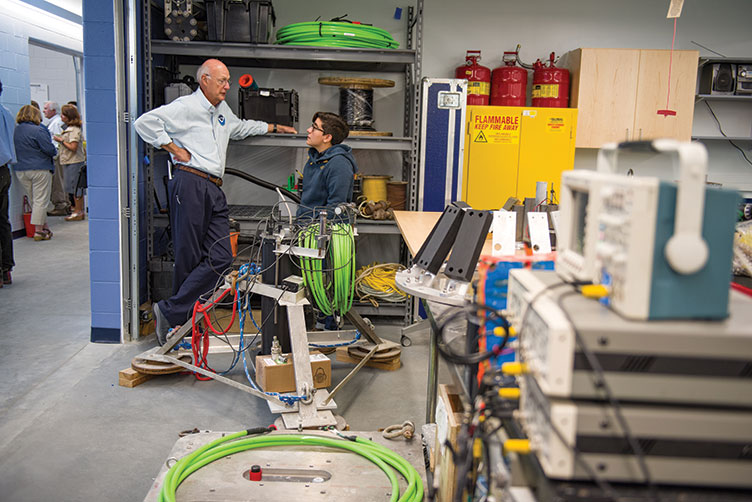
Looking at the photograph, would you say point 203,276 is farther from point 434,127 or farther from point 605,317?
point 605,317

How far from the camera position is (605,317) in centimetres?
112

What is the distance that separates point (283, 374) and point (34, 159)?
6.23 m

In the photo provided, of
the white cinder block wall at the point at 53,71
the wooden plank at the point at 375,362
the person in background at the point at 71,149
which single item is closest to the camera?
the wooden plank at the point at 375,362

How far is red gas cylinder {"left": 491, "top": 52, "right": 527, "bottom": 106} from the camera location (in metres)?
5.71

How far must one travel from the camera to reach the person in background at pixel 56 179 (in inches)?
400

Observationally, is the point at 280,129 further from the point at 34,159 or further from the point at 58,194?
the point at 58,194

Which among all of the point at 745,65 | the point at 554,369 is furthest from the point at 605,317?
the point at 745,65

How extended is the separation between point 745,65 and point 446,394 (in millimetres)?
5314

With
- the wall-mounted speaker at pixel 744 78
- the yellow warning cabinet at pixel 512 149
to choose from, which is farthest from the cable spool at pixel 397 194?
the wall-mounted speaker at pixel 744 78

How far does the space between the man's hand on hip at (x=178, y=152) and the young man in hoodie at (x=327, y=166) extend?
2.67ft

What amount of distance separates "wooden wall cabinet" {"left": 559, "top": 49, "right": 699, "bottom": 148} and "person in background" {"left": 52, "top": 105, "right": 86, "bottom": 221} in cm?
694

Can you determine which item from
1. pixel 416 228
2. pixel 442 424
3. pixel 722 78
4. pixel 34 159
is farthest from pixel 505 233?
pixel 34 159

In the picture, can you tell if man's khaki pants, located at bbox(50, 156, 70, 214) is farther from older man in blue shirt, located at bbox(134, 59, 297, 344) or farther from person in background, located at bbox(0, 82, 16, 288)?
older man in blue shirt, located at bbox(134, 59, 297, 344)

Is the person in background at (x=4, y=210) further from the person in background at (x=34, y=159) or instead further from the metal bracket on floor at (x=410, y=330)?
the metal bracket on floor at (x=410, y=330)
